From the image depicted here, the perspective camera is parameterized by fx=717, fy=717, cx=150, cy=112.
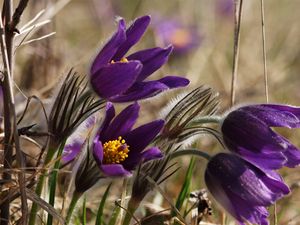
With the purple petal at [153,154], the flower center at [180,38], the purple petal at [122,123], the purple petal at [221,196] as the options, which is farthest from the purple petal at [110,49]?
the flower center at [180,38]

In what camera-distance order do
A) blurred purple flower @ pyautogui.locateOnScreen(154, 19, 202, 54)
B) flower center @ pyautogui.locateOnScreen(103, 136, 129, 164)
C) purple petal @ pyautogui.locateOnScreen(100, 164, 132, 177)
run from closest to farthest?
purple petal @ pyautogui.locateOnScreen(100, 164, 132, 177)
flower center @ pyautogui.locateOnScreen(103, 136, 129, 164)
blurred purple flower @ pyautogui.locateOnScreen(154, 19, 202, 54)

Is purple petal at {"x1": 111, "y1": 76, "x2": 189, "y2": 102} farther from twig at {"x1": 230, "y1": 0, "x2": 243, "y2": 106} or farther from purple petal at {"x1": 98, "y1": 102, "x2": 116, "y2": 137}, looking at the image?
twig at {"x1": 230, "y1": 0, "x2": 243, "y2": 106}

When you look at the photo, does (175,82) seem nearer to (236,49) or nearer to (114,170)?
(114,170)

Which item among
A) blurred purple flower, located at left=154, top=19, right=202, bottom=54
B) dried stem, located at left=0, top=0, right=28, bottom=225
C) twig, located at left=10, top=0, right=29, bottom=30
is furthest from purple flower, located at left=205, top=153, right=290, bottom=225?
blurred purple flower, located at left=154, top=19, right=202, bottom=54

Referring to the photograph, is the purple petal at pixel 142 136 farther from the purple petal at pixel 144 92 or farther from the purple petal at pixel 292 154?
the purple petal at pixel 292 154

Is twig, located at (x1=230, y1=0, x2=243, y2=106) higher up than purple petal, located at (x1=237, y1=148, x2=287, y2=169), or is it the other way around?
twig, located at (x1=230, y1=0, x2=243, y2=106)

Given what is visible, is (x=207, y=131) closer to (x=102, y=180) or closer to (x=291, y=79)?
(x=102, y=180)
